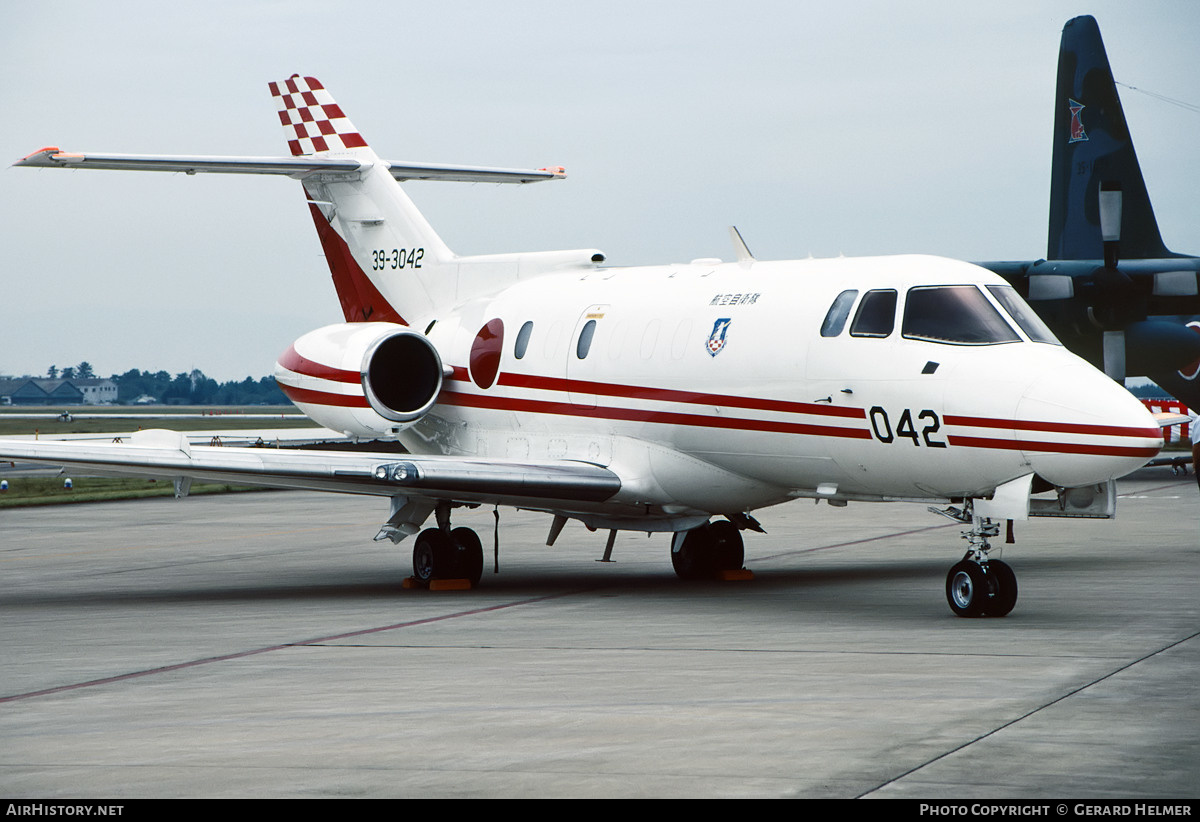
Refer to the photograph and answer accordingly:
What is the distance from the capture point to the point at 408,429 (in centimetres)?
1797

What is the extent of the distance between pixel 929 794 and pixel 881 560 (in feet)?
38.8

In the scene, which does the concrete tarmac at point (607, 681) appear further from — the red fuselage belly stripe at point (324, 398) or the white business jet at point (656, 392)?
the red fuselage belly stripe at point (324, 398)

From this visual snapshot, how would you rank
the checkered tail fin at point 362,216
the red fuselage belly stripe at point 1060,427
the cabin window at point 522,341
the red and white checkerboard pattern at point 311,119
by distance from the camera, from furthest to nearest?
the red and white checkerboard pattern at point 311,119, the checkered tail fin at point 362,216, the cabin window at point 522,341, the red fuselage belly stripe at point 1060,427

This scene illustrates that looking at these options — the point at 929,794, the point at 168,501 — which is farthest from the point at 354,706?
the point at 168,501

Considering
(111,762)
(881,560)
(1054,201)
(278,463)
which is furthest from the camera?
(1054,201)

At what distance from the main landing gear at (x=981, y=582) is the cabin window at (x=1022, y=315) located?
1.56 metres

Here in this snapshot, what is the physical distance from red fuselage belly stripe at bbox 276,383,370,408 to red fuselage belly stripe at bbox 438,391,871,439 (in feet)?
3.19

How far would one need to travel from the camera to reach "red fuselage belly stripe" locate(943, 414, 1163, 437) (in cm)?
1098

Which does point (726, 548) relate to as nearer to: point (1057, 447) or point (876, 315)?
point (876, 315)

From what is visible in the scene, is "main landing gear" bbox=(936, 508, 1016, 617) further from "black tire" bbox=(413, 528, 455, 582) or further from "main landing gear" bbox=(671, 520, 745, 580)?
"black tire" bbox=(413, 528, 455, 582)

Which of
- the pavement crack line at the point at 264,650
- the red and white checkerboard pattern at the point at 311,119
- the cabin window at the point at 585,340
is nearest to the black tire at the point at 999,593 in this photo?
the pavement crack line at the point at 264,650

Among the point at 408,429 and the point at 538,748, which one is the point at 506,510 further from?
the point at 538,748

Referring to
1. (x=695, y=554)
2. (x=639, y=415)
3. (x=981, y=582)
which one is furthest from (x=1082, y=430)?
(x=695, y=554)

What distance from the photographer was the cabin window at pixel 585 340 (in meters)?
15.5
